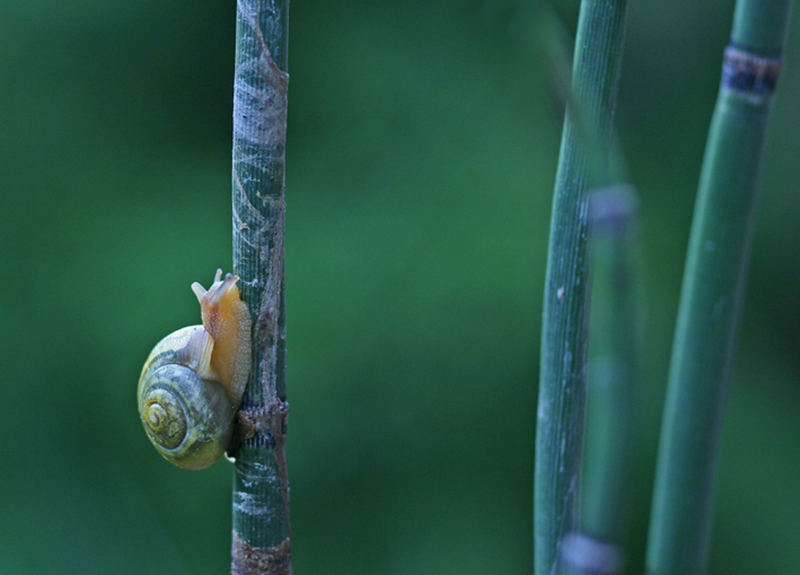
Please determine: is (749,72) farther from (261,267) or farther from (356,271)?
(356,271)

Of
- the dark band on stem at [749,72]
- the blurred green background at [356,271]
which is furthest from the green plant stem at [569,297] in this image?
the blurred green background at [356,271]

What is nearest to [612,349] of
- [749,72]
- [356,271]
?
[749,72]

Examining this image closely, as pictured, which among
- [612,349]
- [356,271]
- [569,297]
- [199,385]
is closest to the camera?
[612,349]

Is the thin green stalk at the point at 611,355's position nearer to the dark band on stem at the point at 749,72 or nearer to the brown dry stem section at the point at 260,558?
the dark band on stem at the point at 749,72

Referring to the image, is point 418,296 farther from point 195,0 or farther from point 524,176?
point 195,0

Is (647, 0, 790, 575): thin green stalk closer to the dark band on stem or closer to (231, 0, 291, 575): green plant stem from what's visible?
the dark band on stem

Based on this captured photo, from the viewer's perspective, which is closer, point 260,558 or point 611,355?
point 611,355
